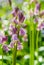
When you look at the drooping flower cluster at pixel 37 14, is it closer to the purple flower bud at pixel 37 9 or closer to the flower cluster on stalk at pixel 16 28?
the purple flower bud at pixel 37 9

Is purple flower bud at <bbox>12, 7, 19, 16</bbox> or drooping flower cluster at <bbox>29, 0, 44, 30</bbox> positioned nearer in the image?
purple flower bud at <bbox>12, 7, 19, 16</bbox>

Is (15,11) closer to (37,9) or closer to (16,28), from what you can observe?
(16,28)

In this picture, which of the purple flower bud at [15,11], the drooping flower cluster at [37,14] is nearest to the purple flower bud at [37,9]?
the drooping flower cluster at [37,14]

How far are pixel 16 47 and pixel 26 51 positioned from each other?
148 centimetres

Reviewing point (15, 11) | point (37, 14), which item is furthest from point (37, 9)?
point (15, 11)

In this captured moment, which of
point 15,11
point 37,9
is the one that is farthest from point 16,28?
point 37,9

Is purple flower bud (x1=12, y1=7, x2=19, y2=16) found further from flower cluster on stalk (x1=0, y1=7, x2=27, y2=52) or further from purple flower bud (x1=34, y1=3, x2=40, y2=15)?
purple flower bud (x1=34, y1=3, x2=40, y2=15)

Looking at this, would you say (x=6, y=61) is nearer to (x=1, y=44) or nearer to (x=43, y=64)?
(x=43, y=64)

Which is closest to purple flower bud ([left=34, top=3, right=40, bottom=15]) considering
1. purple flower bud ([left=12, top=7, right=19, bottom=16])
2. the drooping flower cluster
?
the drooping flower cluster

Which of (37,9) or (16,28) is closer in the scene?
(16,28)

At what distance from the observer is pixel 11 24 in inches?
54.2

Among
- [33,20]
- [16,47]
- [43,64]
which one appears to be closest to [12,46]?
[16,47]

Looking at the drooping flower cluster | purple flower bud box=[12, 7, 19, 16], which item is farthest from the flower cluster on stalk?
the drooping flower cluster

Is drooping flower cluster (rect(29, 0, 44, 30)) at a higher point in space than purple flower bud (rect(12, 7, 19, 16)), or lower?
lower
